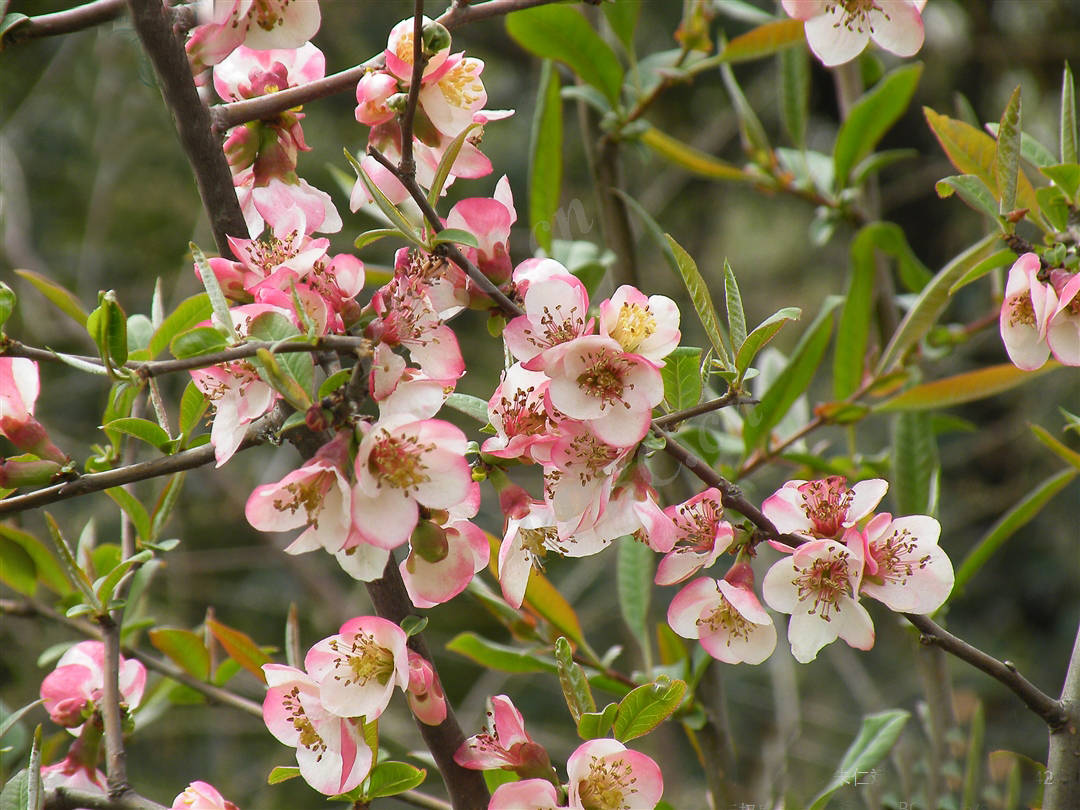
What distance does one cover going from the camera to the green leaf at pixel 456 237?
513 mm

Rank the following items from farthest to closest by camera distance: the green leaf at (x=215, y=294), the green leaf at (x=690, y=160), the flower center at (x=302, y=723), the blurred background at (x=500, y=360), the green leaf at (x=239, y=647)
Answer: the blurred background at (x=500, y=360) < the green leaf at (x=690, y=160) < the green leaf at (x=239, y=647) < the flower center at (x=302, y=723) < the green leaf at (x=215, y=294)

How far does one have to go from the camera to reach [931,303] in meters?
0.89

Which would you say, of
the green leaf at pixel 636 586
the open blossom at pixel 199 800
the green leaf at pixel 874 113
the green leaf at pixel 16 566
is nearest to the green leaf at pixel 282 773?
the open blossom at pixel 199 800

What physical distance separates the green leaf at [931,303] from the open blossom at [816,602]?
280 millimetres

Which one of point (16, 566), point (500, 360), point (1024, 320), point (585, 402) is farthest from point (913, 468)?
point (500, 360)

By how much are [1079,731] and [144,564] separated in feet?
2.22

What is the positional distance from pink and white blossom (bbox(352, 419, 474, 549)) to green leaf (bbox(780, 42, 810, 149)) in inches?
34.7

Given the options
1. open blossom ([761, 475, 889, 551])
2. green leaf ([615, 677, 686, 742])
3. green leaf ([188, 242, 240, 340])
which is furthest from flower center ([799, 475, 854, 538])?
green leaf ([188, 242, 240, 340])

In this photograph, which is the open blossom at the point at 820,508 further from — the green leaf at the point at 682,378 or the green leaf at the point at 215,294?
the green leaf at the point at 215,294

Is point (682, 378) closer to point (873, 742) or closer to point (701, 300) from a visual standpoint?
point (701, 300)

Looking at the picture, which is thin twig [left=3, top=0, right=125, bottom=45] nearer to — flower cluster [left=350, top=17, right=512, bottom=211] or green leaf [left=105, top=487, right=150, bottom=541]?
flower cluster [left=350, top=17, right=512, bottom=211]

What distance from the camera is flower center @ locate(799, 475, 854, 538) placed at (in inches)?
23.2

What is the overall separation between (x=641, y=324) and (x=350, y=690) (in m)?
0.26

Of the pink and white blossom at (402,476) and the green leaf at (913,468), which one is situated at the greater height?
the pink and white blossom at (402,476)
